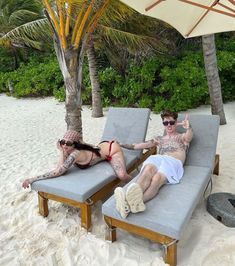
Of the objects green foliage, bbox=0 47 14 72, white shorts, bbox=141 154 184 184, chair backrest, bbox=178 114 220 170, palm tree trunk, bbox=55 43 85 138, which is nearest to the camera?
white shorts, bbox=141 154 184 184

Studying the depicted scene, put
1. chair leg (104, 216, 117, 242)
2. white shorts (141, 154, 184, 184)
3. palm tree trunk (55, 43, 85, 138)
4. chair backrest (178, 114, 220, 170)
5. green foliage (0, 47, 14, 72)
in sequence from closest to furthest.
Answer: chair leg (104, 216, 117, 242) < white shorts (141, 154, 184, 184) < chair backrest (178, 114, 220, 170) < palm tree trunk (55, 43, 85, 138) < green foliage (0, 47, 14, 72)

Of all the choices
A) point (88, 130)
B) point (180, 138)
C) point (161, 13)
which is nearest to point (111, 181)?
point (180, 138)

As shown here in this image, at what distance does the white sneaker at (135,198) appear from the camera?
2740mm

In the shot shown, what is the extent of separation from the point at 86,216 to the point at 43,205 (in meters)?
0.66

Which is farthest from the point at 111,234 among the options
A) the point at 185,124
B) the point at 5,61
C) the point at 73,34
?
the point at 5,61

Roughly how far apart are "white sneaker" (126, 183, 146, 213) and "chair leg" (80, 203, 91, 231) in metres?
0.64

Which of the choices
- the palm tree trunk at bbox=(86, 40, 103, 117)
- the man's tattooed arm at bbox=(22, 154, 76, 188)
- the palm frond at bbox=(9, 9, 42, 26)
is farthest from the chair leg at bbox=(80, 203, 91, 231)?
the palm frond at bbox=(9, 9, 42, 26)

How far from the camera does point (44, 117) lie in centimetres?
1073

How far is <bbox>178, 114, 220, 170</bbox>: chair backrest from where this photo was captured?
13.1ft

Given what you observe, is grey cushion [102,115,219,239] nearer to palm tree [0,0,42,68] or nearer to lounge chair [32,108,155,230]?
lounge chair [32,108,155,230]

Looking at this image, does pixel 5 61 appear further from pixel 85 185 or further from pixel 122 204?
pixel 122 204

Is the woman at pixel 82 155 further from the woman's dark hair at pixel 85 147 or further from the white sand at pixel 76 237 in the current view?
the white sand at pixel 76 237

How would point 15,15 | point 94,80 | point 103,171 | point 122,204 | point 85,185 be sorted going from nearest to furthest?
point 122,204
point 85,185
point 103,171
point 94,80
point 15,15

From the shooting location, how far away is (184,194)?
10.0 ft
